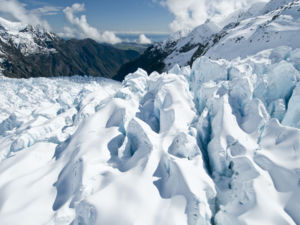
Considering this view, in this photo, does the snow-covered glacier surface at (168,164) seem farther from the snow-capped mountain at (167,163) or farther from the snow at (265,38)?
the snow at (265,38)

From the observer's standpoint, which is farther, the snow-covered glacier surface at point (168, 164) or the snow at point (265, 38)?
the snow at point (265, 38)

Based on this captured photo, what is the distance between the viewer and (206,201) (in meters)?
8.69

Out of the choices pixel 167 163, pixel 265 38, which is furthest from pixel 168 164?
pixel 265 38

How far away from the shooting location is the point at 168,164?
10039 millimetres

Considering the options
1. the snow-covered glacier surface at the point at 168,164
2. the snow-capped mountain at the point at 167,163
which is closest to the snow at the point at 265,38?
the snow-covered glacier surface at the point at 168,164

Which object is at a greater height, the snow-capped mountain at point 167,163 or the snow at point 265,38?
the snow at point 265,38

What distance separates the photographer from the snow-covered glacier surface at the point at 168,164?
323 inches

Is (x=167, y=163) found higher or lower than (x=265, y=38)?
lower

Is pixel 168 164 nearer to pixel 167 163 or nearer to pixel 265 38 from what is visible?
pixel 167 163

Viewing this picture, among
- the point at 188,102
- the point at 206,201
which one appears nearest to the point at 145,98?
the point at 188,102

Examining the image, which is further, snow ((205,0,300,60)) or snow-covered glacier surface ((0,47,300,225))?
snow ((205,0,300,60))

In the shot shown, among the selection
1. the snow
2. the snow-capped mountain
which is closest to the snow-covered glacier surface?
the snow-capped mountain

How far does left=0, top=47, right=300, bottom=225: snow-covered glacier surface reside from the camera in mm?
8195

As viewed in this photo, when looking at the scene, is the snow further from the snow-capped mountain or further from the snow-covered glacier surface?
the snow-capped mountain
